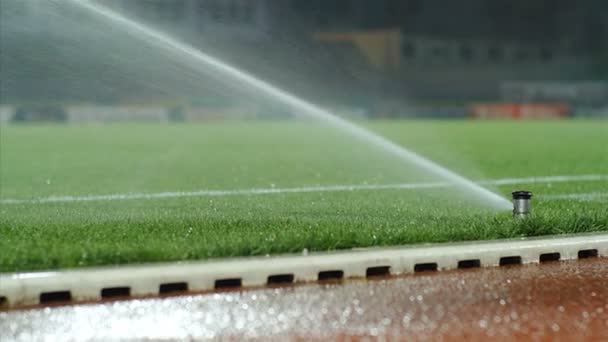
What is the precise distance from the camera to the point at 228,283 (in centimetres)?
497

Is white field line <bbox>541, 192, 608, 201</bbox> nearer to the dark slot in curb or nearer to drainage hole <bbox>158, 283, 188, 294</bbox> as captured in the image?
the dark slot in curb

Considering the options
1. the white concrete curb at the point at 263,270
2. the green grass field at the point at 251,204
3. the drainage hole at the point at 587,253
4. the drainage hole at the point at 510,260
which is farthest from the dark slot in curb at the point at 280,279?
the drainage hole at the point at 587,253

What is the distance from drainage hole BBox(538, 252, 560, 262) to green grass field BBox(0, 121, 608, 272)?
33 cm

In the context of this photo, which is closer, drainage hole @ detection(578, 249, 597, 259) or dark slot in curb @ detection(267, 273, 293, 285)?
dark slot in curb @ detection(267, 273, 293, 285)

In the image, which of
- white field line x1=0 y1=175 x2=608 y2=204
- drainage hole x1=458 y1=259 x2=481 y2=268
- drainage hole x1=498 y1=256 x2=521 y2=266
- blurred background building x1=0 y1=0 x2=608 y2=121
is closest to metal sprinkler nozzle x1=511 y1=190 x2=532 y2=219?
drainage hole x1=498 y1=256 x2=521 y2=266

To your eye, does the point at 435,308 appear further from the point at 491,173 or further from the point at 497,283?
the point at 491,173

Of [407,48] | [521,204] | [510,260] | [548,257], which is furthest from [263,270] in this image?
[407,48]

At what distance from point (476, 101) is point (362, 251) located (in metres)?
52.9

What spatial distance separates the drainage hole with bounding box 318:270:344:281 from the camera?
516cm

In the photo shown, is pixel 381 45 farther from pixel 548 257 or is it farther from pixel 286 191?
pixel 548 257

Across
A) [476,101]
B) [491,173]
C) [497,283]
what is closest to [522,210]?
[497,283]

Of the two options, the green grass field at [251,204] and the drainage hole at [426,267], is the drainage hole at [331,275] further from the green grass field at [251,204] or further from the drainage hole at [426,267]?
the drainage hole at [426,267]

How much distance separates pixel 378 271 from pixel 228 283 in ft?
3.05

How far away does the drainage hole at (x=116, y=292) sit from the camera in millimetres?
4762
